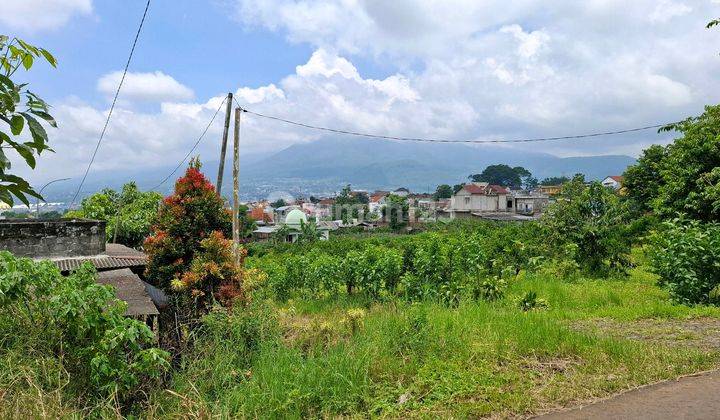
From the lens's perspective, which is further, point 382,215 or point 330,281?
point 382,215

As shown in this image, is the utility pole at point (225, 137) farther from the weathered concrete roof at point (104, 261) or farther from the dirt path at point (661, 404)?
the dirt path at point (661, 404)

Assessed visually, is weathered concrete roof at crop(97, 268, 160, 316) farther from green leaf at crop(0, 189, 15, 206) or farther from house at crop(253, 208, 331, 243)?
house at crop(253, 208, 331, 243)

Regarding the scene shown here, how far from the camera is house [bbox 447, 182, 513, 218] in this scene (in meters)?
77.9

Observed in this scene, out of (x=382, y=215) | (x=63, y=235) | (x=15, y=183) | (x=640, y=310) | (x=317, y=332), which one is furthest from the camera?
(x=382, y=215)

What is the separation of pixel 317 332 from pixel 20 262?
3.72 metres

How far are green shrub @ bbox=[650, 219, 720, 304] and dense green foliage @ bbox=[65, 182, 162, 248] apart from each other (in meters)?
19.0

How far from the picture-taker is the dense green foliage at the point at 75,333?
4465mm

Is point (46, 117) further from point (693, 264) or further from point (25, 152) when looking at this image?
point (693, 264)

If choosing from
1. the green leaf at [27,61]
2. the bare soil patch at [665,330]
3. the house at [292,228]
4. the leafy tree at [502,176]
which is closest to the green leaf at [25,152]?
the green leaf at [27,61]

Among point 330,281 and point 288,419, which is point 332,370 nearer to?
point 288,419

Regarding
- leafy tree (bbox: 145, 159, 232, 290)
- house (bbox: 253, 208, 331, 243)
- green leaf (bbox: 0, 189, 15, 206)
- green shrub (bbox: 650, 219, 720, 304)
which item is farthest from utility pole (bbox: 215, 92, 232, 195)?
house (bbox: 253, 208, 331, 243)

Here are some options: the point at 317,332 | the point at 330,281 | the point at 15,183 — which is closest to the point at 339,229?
the point at 330,281

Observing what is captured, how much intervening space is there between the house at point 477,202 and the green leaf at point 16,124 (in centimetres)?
7655

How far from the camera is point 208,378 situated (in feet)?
18.9
